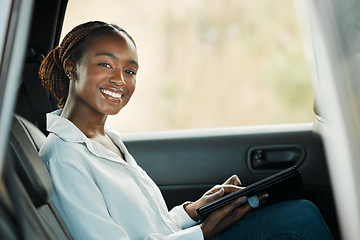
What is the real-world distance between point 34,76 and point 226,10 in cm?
343

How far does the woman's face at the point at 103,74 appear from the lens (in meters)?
1.57

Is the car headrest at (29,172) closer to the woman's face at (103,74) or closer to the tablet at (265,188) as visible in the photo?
the woman's face at (103,74)

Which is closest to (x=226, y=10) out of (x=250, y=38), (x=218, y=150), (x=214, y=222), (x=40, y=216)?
(x=250, y=38)

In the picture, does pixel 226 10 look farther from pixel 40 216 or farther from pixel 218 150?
pixel 40 216

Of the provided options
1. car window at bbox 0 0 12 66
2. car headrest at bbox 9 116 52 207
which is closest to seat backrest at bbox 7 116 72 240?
car headrest at bbox 9 116 52 207

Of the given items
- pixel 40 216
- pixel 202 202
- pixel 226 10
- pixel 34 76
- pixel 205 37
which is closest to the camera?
pixel 40 216

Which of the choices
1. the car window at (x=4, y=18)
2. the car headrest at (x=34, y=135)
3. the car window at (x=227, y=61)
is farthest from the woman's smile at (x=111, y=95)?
the car window at (x=227, y=61)

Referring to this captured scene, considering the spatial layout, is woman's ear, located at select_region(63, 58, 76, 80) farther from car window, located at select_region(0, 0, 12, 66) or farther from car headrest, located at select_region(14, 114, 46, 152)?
car window, located at select_region(0, 0, 12, 66)

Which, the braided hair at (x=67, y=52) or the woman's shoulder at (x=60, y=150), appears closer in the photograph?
the woman's shoulder at (x=60, y=150)

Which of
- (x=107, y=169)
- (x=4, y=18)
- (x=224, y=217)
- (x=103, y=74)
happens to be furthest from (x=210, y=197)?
(x=4, y=18)

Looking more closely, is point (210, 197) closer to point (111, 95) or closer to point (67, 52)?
point (111, 95)

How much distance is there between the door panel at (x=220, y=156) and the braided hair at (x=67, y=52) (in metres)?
0.62

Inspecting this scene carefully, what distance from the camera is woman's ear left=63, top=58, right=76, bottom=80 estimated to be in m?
1.62

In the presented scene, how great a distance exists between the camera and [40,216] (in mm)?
1156
